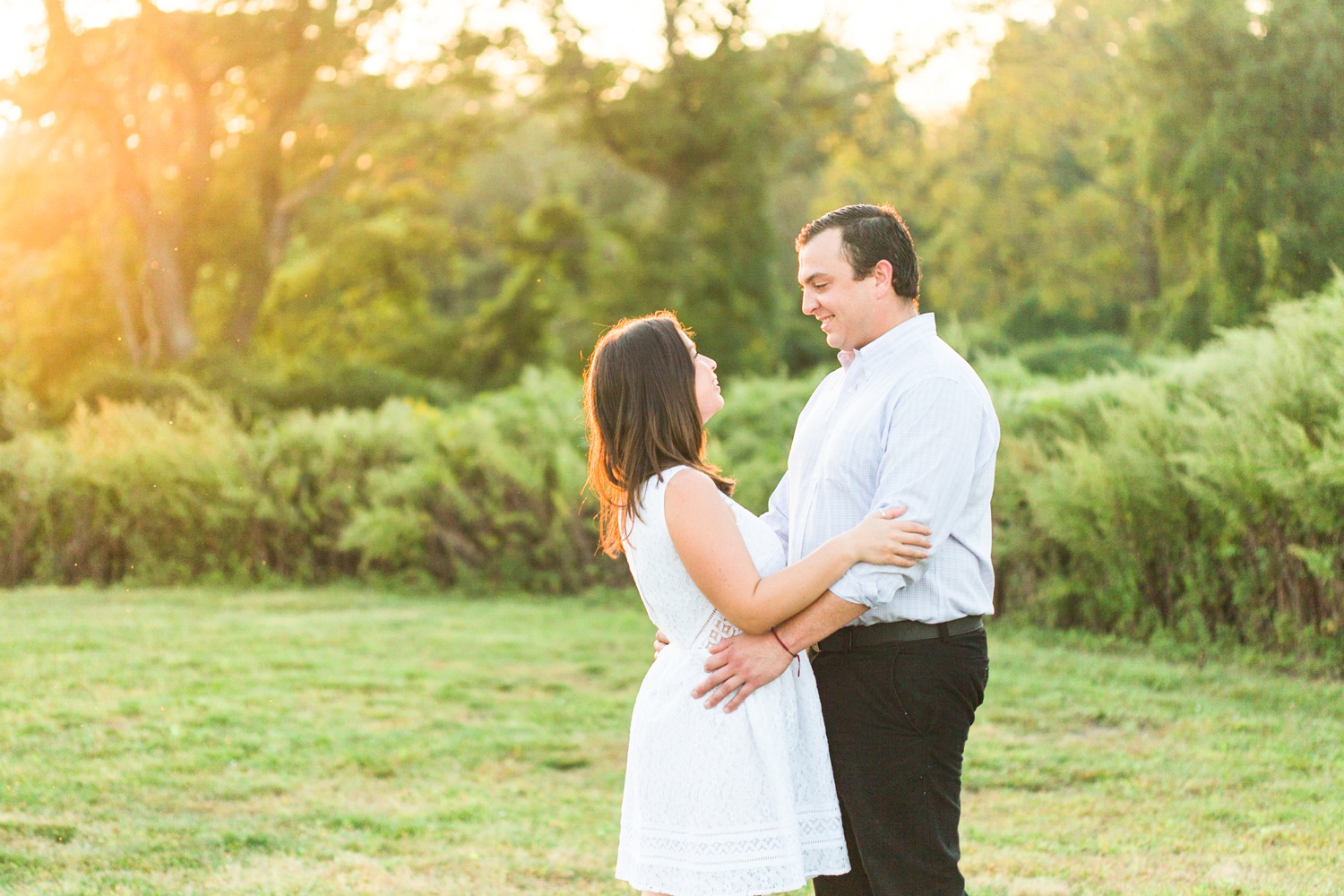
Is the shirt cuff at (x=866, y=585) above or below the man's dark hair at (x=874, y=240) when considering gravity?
below

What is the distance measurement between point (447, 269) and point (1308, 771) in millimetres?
31653

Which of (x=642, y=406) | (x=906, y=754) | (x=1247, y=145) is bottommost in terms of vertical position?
(x=906, y=754)

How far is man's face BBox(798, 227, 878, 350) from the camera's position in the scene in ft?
10.3

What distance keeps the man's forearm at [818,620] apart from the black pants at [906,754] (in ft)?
0.66

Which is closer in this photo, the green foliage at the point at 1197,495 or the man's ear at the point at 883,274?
the man's ear at the point at 883,274

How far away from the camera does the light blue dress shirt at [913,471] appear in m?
2.91

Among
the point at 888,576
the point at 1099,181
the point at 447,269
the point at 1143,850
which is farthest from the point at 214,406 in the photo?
the point at 1099,181

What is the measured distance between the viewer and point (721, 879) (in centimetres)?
290

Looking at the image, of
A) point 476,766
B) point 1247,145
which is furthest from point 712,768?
point 1247,145

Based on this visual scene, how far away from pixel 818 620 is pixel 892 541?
261 millimetres

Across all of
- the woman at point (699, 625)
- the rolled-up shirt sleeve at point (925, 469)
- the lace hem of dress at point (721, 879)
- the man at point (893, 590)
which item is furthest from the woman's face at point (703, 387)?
the lace hem of dress at point (721, 879)

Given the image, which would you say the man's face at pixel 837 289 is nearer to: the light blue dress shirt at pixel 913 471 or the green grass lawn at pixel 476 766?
the light blue dress shirt at pixel 913 471

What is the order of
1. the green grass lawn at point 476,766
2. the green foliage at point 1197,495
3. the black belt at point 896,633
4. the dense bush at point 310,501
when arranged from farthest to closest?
the dense bush at point 310,501
the green foliage at point 1197,495
the green grass lawn at point 476,766
the black belt at point 896,633

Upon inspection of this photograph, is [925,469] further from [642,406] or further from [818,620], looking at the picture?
[642,406]
